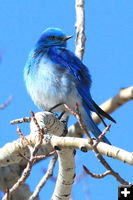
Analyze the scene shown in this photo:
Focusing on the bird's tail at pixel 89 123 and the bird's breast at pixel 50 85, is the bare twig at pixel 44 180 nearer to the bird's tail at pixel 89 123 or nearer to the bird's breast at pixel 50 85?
the bird's tail at pixel 89 123

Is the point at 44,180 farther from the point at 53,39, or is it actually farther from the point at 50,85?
the point at 53,39

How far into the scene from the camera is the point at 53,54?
6910 millimetres

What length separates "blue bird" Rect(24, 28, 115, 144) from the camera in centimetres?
646

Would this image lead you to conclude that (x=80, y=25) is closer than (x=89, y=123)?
Yes

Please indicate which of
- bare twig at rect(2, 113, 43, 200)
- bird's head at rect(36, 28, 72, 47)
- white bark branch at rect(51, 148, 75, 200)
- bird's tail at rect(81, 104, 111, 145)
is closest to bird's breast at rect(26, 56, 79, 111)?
bird's tail at rect(81, 104, 111, 145)

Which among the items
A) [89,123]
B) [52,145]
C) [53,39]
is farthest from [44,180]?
[53,39]

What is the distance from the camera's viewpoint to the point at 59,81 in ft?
21.5

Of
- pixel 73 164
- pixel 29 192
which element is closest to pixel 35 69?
pixel 29 192

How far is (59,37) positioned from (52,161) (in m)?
2.59

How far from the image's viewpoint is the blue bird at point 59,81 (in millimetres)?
6457

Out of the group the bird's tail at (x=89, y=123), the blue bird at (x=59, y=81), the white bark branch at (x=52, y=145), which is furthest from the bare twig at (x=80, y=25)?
the white bark branch at (x=52, y=145)

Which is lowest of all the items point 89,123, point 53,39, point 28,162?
point 28,162

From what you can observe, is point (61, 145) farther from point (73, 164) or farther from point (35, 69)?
point (35, 69)

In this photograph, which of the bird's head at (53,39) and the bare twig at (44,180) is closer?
the bare twig at (44,180)
